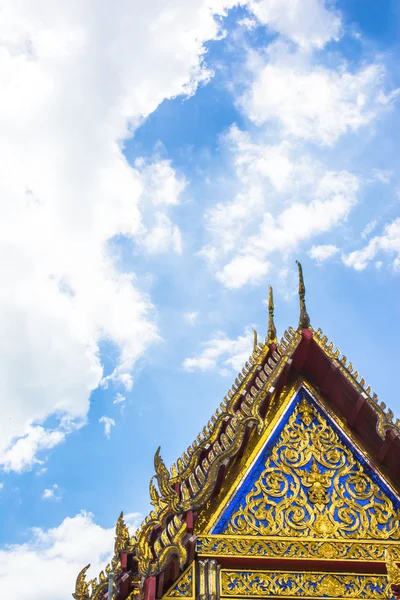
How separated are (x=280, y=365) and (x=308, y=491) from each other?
5.37ft

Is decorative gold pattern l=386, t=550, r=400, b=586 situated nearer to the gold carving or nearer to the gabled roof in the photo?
the gabled roof

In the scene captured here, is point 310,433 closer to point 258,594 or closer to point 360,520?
point 360,520

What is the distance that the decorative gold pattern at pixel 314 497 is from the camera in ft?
26.8

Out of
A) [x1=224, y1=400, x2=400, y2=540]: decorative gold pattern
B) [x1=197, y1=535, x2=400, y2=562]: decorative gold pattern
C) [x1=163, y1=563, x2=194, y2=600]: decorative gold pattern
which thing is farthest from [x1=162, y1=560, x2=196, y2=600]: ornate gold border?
[x1=224, y1=400, x2=400, y2=540]: decorative gold pattern

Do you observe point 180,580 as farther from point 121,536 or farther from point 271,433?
point 271,433

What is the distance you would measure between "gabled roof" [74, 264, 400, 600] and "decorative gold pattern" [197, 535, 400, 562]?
1.10 feet

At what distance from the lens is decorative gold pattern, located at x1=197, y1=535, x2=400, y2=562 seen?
7883 millimetres

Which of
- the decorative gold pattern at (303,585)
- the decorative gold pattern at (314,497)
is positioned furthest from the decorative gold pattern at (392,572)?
the decorative gold pattern at (314,497)

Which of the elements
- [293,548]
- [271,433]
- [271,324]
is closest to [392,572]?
[293,548]

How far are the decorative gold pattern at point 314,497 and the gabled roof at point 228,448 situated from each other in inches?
13.9

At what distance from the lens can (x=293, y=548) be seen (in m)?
7.97

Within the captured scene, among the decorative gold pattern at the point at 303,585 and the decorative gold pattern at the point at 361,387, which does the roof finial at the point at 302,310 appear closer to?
the decorative gold pattern at the point at 361,387

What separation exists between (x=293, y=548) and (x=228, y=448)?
1.30 metres

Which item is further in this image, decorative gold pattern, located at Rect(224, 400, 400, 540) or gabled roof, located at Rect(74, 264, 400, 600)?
decorative gold pattern, located at Rect(224, 400, 400, 540)
